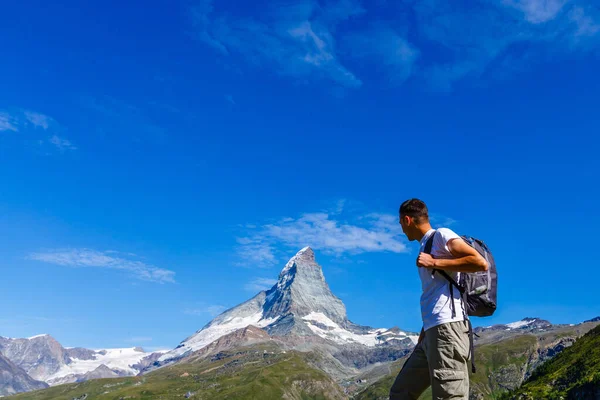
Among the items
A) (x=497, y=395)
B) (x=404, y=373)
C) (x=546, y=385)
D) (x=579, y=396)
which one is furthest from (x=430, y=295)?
(x=546, y=385)

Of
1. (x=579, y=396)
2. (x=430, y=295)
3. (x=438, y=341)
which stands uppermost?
(x=579, y=396)

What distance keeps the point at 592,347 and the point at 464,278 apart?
194 m

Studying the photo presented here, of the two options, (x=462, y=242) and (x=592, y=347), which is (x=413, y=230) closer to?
(x=462, y=242)

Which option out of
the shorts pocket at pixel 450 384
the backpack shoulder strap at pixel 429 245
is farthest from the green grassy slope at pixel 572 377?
the backpack shoulder strap at pixel 429 245

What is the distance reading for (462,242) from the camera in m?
9.64

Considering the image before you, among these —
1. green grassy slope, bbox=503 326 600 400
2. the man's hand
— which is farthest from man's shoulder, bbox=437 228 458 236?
green grassy slope, bbox=503 326 600 400

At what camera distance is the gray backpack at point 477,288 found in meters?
9.93

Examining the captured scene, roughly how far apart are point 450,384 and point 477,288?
1.90 metres

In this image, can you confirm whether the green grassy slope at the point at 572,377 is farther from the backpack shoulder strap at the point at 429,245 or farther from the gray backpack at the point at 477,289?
the backpack shoulder strap at the point at 429,245

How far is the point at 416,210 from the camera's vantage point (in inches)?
425

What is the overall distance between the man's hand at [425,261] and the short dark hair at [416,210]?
1165mm

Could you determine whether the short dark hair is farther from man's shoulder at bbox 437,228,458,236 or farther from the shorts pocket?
the shorts pocket

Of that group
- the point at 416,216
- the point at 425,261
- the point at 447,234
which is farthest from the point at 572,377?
the point at 425,261

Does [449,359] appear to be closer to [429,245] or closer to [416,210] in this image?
[429,245]
